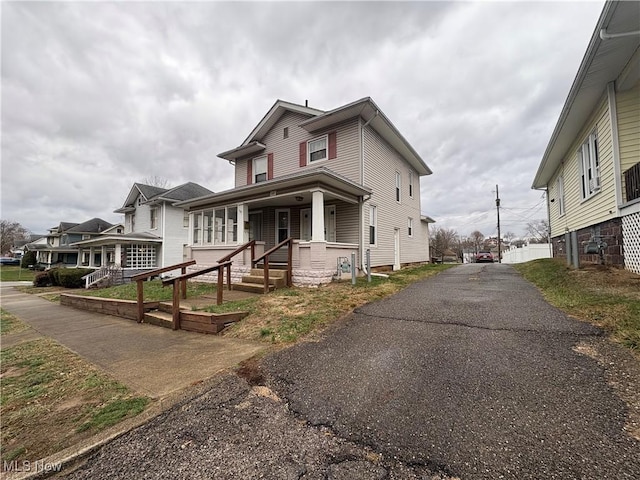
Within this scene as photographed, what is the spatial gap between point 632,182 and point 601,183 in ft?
6.04

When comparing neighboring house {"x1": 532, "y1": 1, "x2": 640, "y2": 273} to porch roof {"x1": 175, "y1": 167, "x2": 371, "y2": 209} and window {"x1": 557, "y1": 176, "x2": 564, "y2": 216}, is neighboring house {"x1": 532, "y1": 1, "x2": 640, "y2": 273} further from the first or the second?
porch roof {"x1": 175, "y1": 167, "x2": 371, "y2": 209}

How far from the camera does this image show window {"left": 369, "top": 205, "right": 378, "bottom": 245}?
39.1 feet

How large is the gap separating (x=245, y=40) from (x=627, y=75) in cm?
1120

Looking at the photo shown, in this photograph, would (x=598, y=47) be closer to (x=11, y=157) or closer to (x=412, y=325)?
(x=412, y=325)

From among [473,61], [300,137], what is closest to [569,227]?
[473,61]

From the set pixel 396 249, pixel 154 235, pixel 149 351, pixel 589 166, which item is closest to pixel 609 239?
pixel 589 166

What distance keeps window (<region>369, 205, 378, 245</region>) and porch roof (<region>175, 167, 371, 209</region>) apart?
1.30 meters

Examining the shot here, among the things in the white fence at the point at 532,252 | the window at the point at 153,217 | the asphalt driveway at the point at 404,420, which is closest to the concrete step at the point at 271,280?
the asphalt driveway at the point at 404,420

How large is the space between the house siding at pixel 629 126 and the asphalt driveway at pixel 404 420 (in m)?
5.94

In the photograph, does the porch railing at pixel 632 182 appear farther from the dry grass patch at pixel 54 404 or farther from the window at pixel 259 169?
the window at pixel 259 169

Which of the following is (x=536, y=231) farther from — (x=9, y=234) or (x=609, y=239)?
(x=9, y=234)

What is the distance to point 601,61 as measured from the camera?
251 inches

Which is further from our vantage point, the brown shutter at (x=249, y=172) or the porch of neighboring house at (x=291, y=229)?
the brown shutter at (x=249, y=172)

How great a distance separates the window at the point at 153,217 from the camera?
23.7m
